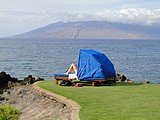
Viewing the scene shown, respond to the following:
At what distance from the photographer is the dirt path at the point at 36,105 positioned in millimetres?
19156

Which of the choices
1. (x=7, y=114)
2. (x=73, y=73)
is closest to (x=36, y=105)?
(x=73, y=73)

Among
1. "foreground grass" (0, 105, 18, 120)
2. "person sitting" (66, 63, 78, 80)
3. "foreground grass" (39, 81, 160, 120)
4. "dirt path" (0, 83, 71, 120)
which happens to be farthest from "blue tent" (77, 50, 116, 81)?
"foreground grass" (0, 105, 18, 120)

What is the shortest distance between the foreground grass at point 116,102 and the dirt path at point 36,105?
783mm

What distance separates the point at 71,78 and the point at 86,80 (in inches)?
43.5

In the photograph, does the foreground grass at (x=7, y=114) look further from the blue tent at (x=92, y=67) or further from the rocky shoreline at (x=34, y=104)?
the blue tent at (x=92, y=67)

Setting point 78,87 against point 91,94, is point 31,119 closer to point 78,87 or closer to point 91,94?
point 91,94

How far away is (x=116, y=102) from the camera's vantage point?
19.0 metres

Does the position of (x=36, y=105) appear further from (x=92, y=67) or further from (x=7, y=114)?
(x=7, y=114)

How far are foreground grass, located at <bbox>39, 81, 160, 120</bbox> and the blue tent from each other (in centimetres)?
278

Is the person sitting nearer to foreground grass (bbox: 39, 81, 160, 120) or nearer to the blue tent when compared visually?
the blue tent

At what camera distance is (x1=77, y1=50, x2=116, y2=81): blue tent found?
89.4 feet

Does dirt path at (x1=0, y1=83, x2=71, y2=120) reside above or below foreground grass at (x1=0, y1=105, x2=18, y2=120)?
below

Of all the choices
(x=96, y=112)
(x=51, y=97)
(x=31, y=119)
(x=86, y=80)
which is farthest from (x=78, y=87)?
(x=96, y=112)

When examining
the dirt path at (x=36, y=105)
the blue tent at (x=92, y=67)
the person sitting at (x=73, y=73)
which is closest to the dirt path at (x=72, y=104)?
the dirt path at (x=36, y=105)
